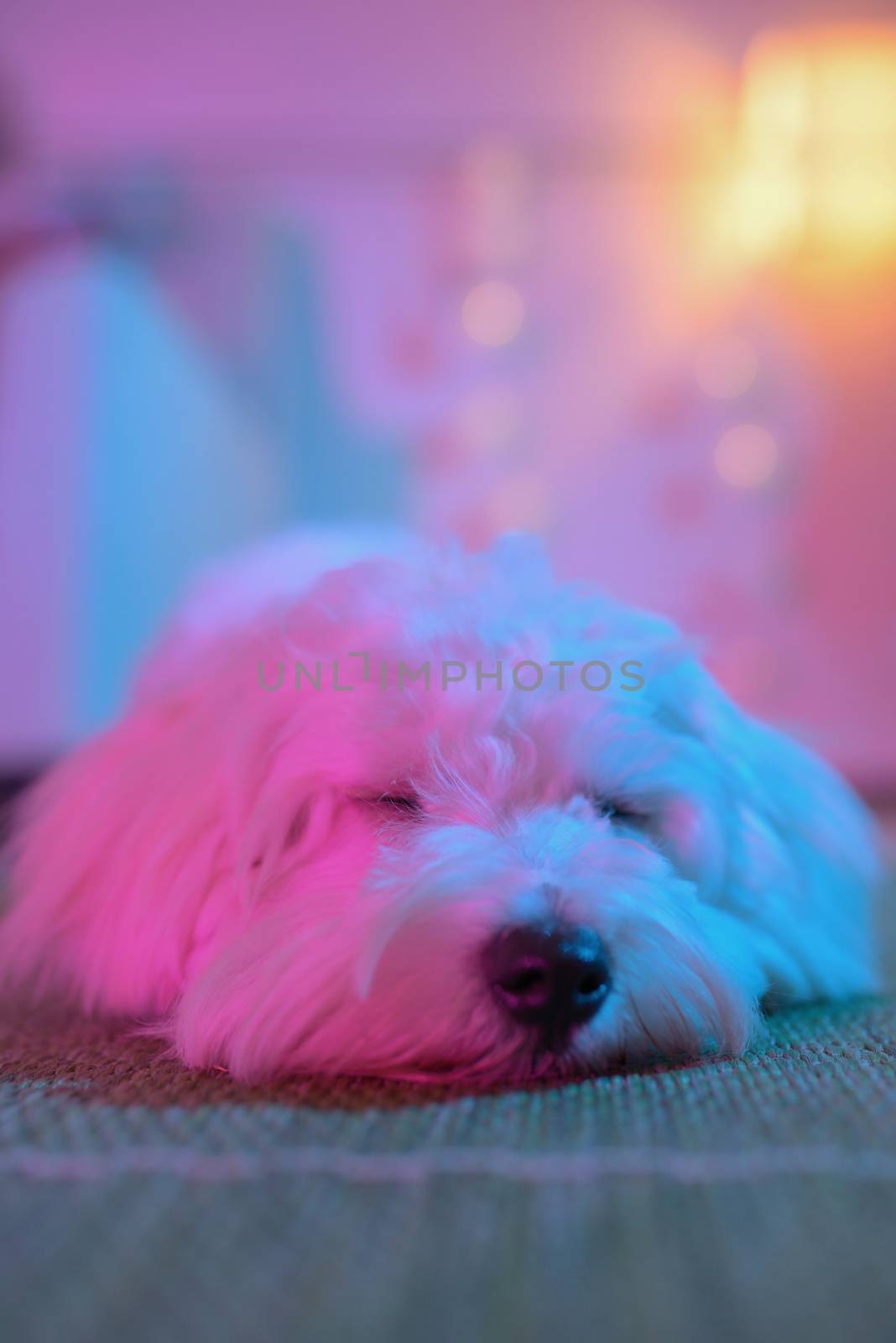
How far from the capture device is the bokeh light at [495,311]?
113 inches

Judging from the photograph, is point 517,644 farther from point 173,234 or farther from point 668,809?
point 173,234

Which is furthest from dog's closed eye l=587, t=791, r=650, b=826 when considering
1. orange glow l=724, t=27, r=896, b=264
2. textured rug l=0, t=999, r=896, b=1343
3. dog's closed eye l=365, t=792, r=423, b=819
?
orange glow l=724, t=27, r=896, b=264

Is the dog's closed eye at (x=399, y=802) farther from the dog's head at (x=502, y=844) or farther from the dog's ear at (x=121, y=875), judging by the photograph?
the dog's ear at (x=121, y=875)

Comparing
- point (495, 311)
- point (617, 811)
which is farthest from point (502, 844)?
point (495, 311)

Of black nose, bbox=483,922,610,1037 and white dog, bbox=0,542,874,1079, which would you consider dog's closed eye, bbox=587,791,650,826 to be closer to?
white dog, bbox=0,542,874,1079

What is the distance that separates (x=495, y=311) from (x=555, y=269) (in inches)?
8.3

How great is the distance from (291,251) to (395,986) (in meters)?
2.73

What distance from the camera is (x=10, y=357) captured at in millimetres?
1895

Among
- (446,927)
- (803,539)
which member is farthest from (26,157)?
(446,927)

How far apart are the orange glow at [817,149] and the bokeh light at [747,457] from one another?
51 centimetres

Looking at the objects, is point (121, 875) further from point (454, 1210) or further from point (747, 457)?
point (747, 457)

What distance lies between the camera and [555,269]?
2.88 metres

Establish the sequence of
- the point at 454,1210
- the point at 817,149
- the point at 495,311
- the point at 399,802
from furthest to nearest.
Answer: the point at 495,311
the point at 817,149
the point at 399,802
the point at 454,1210

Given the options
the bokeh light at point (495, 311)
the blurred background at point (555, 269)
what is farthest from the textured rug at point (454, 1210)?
the bokeh light at point (495, 311)
